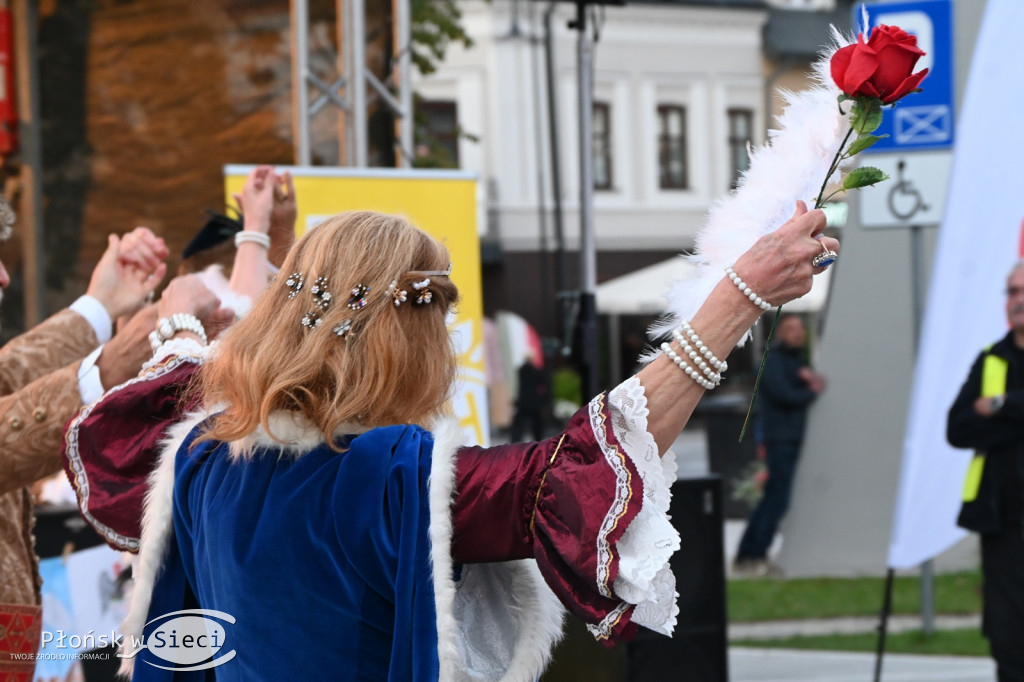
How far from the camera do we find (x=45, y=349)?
101 inches

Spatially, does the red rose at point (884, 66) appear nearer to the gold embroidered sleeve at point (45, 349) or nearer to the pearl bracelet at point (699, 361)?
the pearl bracelet at point (699, 361)

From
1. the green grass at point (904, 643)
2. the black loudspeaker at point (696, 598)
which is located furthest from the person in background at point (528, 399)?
the black loudspeaker at point (696, 598)

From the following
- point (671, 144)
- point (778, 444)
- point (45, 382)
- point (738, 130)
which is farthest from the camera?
point (738, 130)

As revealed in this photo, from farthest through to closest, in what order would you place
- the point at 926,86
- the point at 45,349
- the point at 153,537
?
1. the point at 926,86
2. the point at 45,349
3. the point at 153,537

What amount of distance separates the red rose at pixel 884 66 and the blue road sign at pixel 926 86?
3485 mm

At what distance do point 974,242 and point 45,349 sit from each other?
185 inches

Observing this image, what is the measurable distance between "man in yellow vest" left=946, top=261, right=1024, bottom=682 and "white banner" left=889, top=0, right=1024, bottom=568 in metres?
0.91

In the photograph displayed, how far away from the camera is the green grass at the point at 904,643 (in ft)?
19.0

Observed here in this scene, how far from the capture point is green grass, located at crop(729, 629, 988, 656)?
5.79 m

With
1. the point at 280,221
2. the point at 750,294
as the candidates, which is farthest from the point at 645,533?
the point at 280,221

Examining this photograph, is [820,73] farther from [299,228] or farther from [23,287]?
[23,287]

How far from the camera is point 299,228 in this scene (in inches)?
171

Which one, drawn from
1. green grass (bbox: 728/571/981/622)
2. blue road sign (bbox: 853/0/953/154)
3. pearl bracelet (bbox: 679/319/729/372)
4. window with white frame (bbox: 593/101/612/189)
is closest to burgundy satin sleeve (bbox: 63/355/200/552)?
pearl bracelet (bbox: 679/319/729/372)

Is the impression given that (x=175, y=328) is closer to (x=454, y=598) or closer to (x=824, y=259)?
(x=454, y=598)
